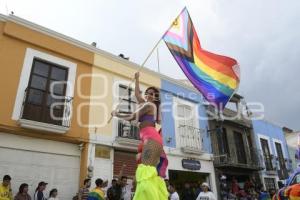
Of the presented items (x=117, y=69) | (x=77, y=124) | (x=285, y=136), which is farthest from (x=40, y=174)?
(x=285, y=136)

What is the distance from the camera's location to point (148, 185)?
A: 2850mm

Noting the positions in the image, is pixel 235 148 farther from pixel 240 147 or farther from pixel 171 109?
pixel 171 109

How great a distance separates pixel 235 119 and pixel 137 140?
32.9ft

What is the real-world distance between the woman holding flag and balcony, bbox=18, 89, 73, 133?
629 centimetres

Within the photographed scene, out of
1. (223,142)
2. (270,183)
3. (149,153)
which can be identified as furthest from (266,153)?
(149,153)

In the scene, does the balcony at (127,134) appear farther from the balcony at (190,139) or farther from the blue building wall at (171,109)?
the balcony at (190,139)

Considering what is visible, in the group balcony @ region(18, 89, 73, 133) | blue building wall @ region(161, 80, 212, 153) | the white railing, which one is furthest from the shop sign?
balcony @ region(18, 89, 73, 133)

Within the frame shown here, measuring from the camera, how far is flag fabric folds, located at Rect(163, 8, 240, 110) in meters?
6.42

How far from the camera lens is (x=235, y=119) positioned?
20.2 metres

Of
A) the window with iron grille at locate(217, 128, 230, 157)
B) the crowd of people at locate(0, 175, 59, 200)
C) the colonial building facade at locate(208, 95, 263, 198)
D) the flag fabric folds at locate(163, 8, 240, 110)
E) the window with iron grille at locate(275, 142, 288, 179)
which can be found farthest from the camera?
the window with iron grille at locate(275, 142, 288, 179)

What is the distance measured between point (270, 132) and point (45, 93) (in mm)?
19483

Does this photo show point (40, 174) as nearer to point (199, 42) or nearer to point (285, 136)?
point (199, 42)

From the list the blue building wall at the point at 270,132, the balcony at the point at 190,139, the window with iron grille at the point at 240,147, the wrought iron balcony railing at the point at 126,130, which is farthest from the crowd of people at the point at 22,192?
the blue building wall at the point at 270,132

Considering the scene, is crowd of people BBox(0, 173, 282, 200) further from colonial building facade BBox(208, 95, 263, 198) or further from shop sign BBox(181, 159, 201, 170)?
colonial building facade BBox(208, 95, 263, 198)
